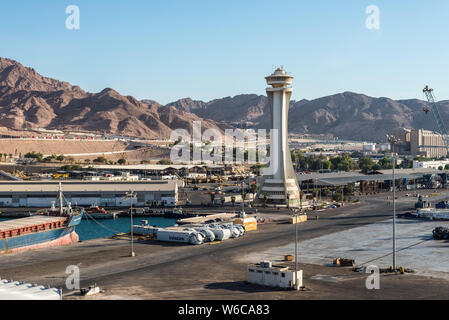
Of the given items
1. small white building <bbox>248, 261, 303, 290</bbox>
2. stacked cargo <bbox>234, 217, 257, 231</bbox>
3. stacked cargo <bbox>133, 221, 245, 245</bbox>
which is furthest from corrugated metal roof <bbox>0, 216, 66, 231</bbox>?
small white building <bbox>248, 261, 303, 290</bbox>

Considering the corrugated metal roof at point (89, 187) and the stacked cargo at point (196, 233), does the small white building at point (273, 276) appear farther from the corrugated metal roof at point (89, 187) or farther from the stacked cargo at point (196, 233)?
the corrugated metal roof at point (89, 187)

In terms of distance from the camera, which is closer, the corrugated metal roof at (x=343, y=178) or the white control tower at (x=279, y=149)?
the white control tower at (x=279, y=149)

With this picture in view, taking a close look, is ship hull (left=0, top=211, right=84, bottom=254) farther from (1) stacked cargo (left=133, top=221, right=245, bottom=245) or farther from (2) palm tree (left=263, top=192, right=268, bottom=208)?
(2) palm tree (left=263, top=192, right=268, bottom=208)

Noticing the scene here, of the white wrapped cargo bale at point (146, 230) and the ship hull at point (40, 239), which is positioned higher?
the white wrapped cargo bale at point (146, 230)

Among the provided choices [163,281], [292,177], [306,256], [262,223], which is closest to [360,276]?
[306,256]

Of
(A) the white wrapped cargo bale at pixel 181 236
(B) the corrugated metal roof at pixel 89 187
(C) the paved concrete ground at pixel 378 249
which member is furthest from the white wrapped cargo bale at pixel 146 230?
(B) the corrugated metal roof at pixel 89 187
